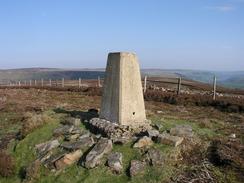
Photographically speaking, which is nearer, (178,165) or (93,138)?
(178,165)

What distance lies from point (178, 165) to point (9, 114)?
500 inches

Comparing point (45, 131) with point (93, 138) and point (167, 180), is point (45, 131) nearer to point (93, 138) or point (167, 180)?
point (93, 138)

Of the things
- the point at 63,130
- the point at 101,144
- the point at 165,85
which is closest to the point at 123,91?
the point at 101,144

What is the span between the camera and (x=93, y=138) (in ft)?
48.9

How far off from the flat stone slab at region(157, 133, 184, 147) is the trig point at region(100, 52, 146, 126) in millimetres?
1693

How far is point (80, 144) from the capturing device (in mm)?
14438

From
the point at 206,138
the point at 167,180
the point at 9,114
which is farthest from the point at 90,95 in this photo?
the point at 167,180

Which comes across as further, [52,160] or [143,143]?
[52,160]

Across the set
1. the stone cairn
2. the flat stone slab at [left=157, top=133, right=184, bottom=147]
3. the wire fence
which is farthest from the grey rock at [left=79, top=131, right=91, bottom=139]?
the wire fence

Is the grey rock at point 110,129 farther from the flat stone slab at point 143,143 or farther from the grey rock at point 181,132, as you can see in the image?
the grey rock at point 181,132

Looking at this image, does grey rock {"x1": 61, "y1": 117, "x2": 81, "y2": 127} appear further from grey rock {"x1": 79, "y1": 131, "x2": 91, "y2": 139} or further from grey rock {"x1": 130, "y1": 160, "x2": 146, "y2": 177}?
grey rock {"x1": 130, "y1": 160, "x2": 146, "y2": 177}

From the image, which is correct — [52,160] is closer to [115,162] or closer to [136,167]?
[115,162]

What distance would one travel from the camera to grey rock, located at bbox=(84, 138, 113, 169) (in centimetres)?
1307

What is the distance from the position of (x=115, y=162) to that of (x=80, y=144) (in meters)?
2.00
